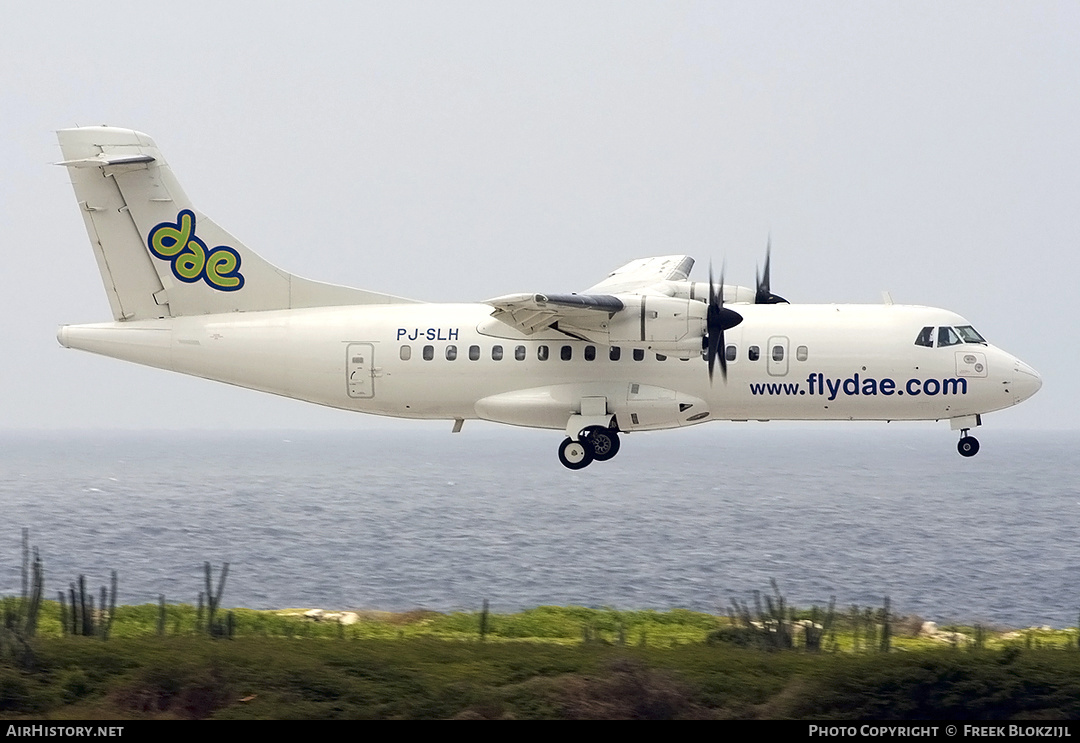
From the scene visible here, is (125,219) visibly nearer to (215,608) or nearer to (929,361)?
(215,608)

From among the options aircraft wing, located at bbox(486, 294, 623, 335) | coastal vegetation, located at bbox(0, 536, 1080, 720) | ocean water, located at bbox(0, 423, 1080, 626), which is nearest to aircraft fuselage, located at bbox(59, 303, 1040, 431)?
aircraft wing, located at bbox(486, 294, 623, 335)

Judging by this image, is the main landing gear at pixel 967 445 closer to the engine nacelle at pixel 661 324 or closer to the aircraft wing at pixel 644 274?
the engine nacelle at pixel 661 324

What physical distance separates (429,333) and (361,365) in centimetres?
184

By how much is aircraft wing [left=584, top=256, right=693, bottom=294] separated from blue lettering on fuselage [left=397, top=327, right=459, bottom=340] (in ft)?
15.1

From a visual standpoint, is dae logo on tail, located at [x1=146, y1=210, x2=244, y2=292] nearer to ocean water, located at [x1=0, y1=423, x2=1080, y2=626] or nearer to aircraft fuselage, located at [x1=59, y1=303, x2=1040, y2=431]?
aircraft fuselage, located at [x1=59, y1=303, x2=1040, y2=431]

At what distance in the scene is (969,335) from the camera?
28.2 m

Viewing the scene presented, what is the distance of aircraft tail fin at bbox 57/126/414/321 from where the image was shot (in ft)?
98.6

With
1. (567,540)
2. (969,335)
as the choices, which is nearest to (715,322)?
(969,335)

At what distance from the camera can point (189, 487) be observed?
142 meters

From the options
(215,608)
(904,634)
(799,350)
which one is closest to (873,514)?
(904,634)

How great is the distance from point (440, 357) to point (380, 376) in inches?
62.0

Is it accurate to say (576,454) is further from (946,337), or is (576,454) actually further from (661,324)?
(946,337)

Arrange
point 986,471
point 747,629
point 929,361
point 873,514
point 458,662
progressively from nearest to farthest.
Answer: point 458,662
point 747,629
point 929,361
point 873,514
point 986,471

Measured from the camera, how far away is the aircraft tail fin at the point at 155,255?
30.0 metres
